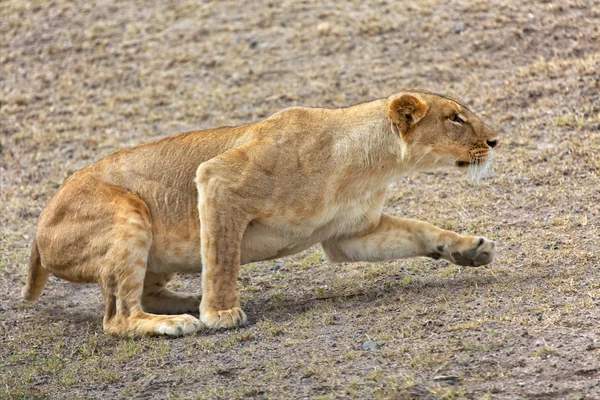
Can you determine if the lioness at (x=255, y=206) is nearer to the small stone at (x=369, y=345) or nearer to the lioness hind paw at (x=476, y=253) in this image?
the lioness hind paw at (x=476, y=253)

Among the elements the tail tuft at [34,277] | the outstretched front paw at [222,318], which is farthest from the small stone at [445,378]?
the tail tuft at [34,277]

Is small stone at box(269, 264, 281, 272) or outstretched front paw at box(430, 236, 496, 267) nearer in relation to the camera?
outstretched front paw at box(430, 236, 496, 267)

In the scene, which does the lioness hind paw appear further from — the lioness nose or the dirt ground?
the lioness nose

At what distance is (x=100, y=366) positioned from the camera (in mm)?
6004

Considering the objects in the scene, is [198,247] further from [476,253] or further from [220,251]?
[476,253]

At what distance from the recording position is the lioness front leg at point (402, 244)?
6.70 m

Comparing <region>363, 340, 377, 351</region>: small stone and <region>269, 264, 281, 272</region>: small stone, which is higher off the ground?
<region>363, 340, 377, 351</region>: small stone

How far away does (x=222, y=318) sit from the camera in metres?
6.33

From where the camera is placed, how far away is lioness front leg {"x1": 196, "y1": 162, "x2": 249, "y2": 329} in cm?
637

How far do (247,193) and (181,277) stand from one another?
1953mm

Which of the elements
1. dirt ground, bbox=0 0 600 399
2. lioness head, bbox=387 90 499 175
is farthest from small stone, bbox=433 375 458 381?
lioness head, bbox=387 90 499 175

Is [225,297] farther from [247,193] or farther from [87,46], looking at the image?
[87,46]

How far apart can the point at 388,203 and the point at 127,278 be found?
3043mm

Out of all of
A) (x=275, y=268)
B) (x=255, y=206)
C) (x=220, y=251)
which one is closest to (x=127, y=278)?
(x=220, y=251)
